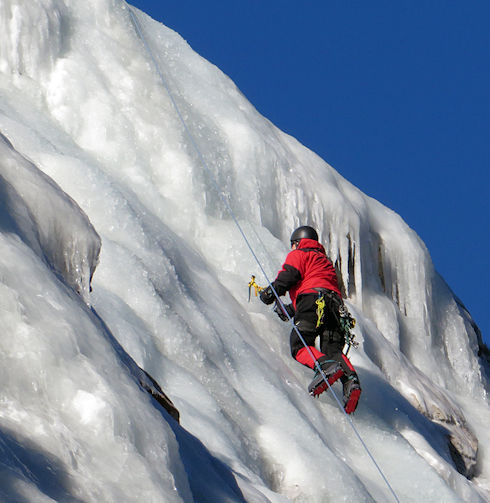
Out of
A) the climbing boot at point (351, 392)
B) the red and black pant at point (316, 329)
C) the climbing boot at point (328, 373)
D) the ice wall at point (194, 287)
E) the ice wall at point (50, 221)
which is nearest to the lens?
the ice wall at point (194, 287)

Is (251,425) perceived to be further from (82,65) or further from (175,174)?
(82,65)

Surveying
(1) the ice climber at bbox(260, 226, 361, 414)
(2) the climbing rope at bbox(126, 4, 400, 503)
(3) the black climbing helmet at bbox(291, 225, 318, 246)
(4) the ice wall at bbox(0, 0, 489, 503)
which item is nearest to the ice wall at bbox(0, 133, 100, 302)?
(4) the ice wall at bbox(0, 0, 489, 503)

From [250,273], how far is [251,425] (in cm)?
242

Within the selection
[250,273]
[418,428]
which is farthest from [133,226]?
[418,428]

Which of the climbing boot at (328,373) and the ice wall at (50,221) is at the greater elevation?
the climbing boot at (328,373)

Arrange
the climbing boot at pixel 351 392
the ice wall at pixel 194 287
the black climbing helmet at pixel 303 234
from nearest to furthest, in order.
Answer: the ice wall at pixel 194 287 → the climbing boot at pixel 351 392 → the black climbing helmet at pixel 303 234

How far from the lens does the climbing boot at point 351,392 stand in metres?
7.57

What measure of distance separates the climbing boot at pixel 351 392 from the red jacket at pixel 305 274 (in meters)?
0.67

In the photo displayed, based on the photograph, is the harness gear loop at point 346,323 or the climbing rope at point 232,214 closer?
the climbing rope at point 232,214

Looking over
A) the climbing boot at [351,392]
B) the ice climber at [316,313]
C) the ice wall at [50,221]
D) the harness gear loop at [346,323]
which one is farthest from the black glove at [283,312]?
the ice wall at [50,221]

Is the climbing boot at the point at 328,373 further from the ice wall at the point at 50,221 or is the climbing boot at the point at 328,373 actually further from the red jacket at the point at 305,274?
the ice wall at the point at 50,221

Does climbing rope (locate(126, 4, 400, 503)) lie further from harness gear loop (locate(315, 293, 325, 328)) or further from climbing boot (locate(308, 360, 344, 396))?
harness gear loop (locate(315, 293, 325, 328))

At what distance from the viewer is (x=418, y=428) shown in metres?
8.88

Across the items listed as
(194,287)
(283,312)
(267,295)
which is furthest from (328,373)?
(194,287)
